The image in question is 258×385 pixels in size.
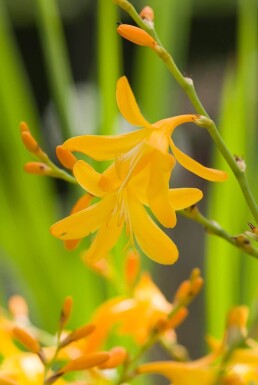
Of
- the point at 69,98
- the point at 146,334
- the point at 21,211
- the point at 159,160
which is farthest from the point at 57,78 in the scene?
the point at 159,160

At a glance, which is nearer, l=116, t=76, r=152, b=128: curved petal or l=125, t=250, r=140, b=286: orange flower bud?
l=116, t=76, r=152, b=128: curved petal

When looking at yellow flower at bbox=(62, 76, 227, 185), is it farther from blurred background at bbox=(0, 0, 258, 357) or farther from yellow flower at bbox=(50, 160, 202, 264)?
blurred background at bbox=(0, 0, 258, 357)

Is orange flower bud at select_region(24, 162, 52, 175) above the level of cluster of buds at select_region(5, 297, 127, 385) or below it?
above

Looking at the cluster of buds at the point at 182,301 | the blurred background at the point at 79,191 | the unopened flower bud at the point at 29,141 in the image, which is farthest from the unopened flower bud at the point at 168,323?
the blurred background at the point at 79,191

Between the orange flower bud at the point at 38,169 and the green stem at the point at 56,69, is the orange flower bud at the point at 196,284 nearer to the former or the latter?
the orange flower bud at the point at 38,169

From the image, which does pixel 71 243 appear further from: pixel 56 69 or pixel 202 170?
pixel 56 69

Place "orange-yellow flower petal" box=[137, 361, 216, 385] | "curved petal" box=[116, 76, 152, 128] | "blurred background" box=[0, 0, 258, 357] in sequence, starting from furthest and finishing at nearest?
1. "blurred background" box=[0, 0, 258, 357]
2. "orange-yellow flower petal" box=[137, 361, 216, 385]
3. "curved petal" box=[116, 76, 152, 128]

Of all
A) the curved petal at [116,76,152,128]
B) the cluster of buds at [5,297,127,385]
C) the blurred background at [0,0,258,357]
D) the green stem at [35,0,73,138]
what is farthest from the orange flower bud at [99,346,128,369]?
the green stem at [35,0,73,138]

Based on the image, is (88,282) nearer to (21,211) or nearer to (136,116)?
(21,211)
